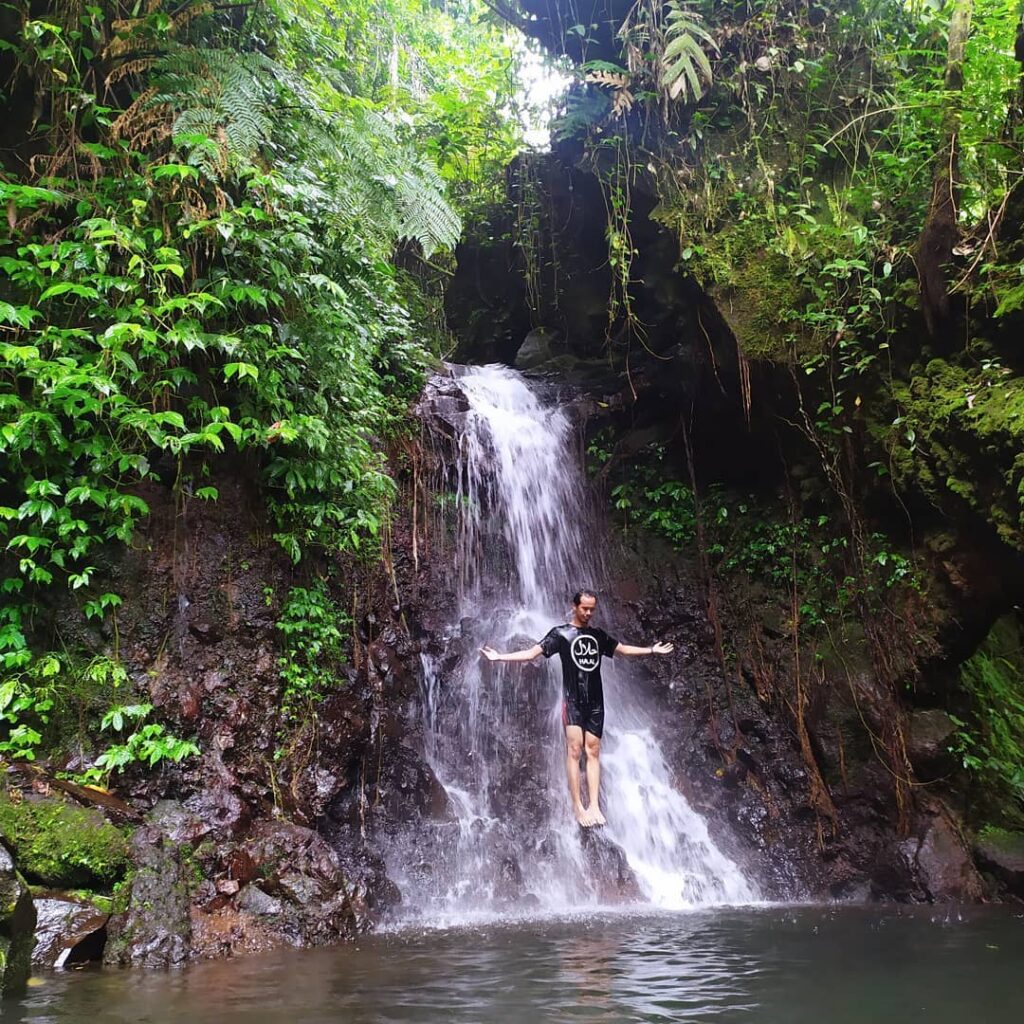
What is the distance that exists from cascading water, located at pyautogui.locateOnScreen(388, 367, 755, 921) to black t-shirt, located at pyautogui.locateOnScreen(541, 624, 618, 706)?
1641 millimetres

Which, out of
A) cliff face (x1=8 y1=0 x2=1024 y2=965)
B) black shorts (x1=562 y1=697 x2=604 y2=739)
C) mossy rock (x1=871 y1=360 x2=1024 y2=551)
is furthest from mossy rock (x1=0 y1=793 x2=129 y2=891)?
mossy rock (x1=871 y1=360 x2=1024 y2=551)

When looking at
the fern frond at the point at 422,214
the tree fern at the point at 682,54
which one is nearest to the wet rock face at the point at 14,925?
the fern frond at the point at 422,214

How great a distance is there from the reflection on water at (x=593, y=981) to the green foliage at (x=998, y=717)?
7.87ft

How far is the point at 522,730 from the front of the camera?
25.9 feet

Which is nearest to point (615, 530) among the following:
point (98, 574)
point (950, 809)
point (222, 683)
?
point (950, 809)

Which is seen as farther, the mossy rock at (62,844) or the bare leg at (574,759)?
the bare leg at (574,759)

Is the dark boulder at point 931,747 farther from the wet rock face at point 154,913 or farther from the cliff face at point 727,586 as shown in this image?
the wet rock face at point 154,913

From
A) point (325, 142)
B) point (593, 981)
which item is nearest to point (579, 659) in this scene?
point (593, 981)

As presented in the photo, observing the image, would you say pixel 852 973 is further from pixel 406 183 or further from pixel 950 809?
pixel 406 183

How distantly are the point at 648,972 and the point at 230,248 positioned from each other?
18.2 ft

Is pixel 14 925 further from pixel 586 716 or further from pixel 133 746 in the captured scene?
pixel 586 716

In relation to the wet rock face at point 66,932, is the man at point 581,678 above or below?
above

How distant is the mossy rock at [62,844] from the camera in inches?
171

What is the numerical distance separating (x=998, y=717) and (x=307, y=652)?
7.01 metres
